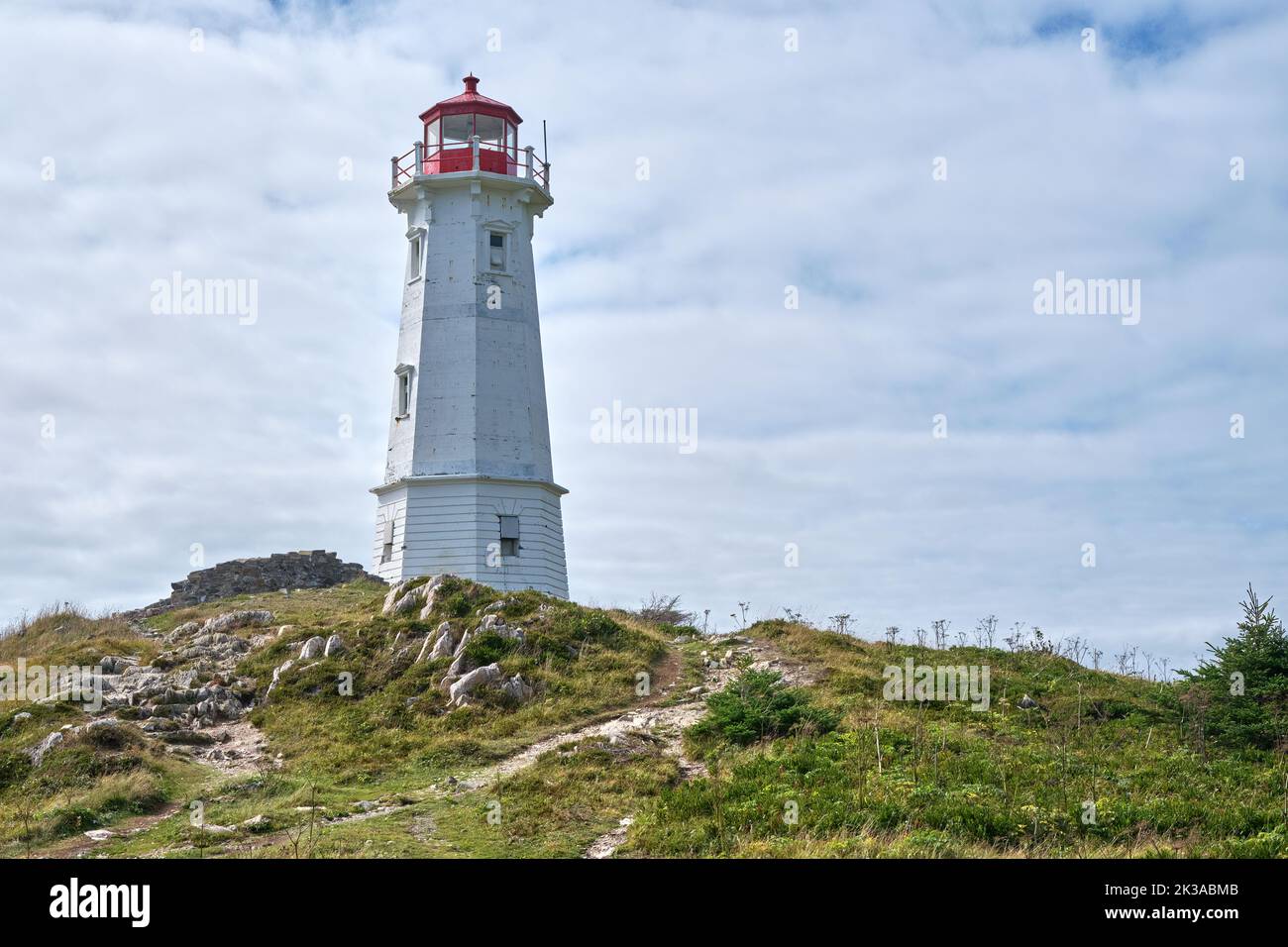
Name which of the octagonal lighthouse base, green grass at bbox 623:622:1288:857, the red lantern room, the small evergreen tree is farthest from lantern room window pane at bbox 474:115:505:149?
the small evergreen tree

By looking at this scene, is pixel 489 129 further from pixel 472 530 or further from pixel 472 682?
pixel 472 682

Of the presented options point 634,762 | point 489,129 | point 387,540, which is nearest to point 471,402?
point 387,540

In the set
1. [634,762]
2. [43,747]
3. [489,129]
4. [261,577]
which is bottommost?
[634,762]

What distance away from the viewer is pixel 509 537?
32.1 metres

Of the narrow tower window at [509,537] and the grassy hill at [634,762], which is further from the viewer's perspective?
the narrow tower window at [509,537]

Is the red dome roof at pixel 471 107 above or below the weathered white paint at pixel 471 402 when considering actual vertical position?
above

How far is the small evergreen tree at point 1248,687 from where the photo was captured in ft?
60.8

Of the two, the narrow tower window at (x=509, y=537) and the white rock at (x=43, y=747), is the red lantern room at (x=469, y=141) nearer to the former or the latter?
the narrow tower window at (x=509, y=537)

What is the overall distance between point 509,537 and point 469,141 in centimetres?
1267

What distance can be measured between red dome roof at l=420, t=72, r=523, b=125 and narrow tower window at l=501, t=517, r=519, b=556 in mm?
12901

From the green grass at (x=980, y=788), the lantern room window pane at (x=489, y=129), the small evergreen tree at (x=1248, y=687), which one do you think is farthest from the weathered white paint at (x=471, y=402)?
the small evergreen tree at (x=1248, y=687)

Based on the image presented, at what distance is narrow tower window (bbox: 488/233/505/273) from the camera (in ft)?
112

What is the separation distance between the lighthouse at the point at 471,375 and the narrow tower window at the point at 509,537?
0.03 metres
